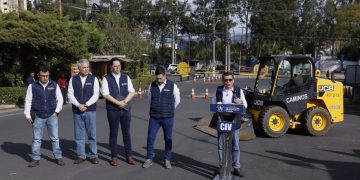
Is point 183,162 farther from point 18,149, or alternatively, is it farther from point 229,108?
point 18,149

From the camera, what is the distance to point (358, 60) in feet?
253

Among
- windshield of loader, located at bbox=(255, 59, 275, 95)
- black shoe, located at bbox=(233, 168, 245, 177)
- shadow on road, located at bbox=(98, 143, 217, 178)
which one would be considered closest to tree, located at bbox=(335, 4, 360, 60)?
windshield of loader, located at bbox=(255, 59, 275, 95)

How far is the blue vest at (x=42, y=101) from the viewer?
8172 mm

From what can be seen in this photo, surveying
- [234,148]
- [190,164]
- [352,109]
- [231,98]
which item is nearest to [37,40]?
[352,109]

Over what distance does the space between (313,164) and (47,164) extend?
185 inches

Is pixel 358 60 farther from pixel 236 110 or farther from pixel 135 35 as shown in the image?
A: pixel 236 110

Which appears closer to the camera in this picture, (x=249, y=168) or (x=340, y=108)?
(x=249, y=168)

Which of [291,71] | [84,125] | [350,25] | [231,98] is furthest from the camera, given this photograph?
[350,25]

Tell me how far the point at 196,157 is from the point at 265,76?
464cm

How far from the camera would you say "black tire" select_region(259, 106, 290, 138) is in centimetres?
1169

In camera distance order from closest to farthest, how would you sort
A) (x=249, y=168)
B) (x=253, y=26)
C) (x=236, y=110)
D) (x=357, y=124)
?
(x=236, y=110) < (x=249, y=168) < (x=357, y=124) < (x=253, y=26)

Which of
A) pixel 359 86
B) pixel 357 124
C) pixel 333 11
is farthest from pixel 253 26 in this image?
pixel 357 124

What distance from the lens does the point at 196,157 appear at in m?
9.23

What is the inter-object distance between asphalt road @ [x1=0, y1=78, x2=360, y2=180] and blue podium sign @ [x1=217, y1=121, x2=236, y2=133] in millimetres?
1009
